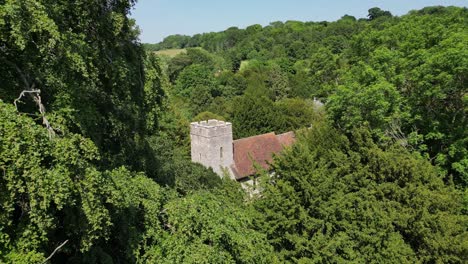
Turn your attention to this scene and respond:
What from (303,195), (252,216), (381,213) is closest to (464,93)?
(381,213)

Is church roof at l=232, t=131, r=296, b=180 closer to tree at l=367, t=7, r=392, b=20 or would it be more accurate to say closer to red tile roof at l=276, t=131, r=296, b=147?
red tile roof at l=276, t=131, r=296, b=147

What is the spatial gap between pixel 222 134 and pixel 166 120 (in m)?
3.96

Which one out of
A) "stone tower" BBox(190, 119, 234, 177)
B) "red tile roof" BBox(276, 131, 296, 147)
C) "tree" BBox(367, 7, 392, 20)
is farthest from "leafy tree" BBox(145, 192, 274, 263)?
"tree" BBox(367, 7, 392, 20)

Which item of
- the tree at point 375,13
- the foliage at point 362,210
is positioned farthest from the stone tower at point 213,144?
the tree at point 375,13

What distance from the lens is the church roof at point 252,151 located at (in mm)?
26516

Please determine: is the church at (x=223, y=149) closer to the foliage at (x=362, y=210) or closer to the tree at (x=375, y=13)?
the foliage at (x=362, y=210)

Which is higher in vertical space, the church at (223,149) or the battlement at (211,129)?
the battlement at (211,129)

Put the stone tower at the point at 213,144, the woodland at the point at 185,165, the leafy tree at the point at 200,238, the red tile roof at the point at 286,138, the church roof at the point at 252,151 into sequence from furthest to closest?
the red tile roof at the point at 286,138 < the church roof at the point at 252,151 < the stone tower at the point at 213,144 < the leafy tree at the point at 200,238 < the woodland at the point at 185,165

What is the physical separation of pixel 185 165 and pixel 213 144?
436cm

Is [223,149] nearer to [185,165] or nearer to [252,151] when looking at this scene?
[252,151]

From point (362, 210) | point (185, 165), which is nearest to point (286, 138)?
point (185, 165)

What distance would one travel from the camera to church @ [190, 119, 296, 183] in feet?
83.3

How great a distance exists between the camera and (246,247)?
352 inches

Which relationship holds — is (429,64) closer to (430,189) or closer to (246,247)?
(430,189)
